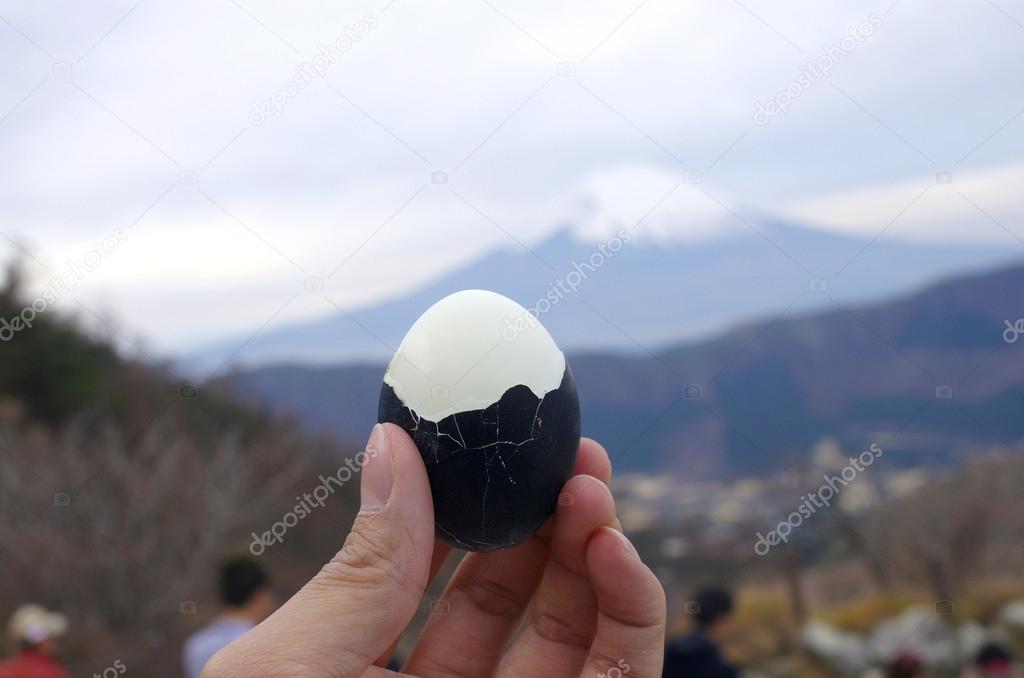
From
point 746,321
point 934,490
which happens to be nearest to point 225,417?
point 746,321

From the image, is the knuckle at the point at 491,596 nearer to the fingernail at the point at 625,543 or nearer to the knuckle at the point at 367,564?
the fingernail at the point at 625,543

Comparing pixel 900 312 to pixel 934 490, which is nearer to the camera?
pixel 934 490

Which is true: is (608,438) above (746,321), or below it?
below

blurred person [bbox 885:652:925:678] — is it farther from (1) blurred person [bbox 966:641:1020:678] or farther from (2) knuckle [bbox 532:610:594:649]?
(2) knuckle [bbox 532:610:594:649]

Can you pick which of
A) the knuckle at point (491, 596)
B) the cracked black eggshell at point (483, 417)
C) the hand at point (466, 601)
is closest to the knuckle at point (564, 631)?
the hand at point (466, 601)

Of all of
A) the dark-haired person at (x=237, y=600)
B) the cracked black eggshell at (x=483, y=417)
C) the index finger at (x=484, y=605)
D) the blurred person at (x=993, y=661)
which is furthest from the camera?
the blurred person at (x=993, y=661)

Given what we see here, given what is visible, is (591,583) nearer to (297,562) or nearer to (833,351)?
(297,562)

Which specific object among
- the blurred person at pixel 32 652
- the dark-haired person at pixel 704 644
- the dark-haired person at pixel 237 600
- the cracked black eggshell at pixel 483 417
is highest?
the cracked black eggshell at pixel 483 417
